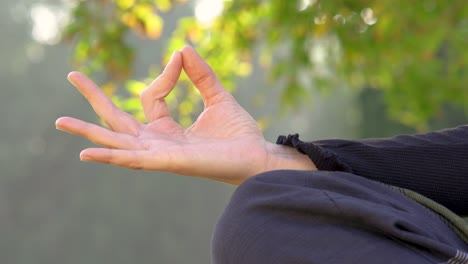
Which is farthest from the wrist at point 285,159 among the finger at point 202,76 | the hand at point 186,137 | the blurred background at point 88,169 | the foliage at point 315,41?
the blurred background at point 88,169

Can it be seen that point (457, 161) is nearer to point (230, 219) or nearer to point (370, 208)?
point (370, 208)

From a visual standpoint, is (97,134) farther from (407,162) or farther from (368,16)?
(368,16)

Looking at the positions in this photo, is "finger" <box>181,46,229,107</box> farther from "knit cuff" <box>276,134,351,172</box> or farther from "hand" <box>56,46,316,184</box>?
"knit cuff" <box>276,134,351,172</box>

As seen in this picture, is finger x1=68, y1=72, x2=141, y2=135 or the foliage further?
the foliage

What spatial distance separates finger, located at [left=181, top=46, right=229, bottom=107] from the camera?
52.8 inches

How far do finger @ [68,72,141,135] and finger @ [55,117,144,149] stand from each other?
0.05 metres

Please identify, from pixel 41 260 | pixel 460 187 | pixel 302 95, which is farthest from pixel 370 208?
pixel 41 260

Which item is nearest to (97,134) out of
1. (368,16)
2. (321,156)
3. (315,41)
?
(321,156)

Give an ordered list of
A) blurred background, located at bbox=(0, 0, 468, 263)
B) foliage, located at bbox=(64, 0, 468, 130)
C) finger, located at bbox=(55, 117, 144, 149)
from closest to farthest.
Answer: finger, located at bbox=(55, 117, 144, 149), foliage, located at bbox=(64, 0, 468, 130), blurred background, located at bbox=(0, 0, 468, 263)

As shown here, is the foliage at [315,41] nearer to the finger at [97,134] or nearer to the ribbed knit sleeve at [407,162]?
the ribbed knit sleeve at [407,162]

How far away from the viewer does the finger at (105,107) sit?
1253 mm

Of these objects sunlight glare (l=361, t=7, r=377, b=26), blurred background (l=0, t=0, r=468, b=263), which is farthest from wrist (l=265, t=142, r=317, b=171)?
blurred background (l=0, t=0, r=468, b=263)

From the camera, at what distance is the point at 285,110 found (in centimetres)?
460

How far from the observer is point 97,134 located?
1178 millimetres
